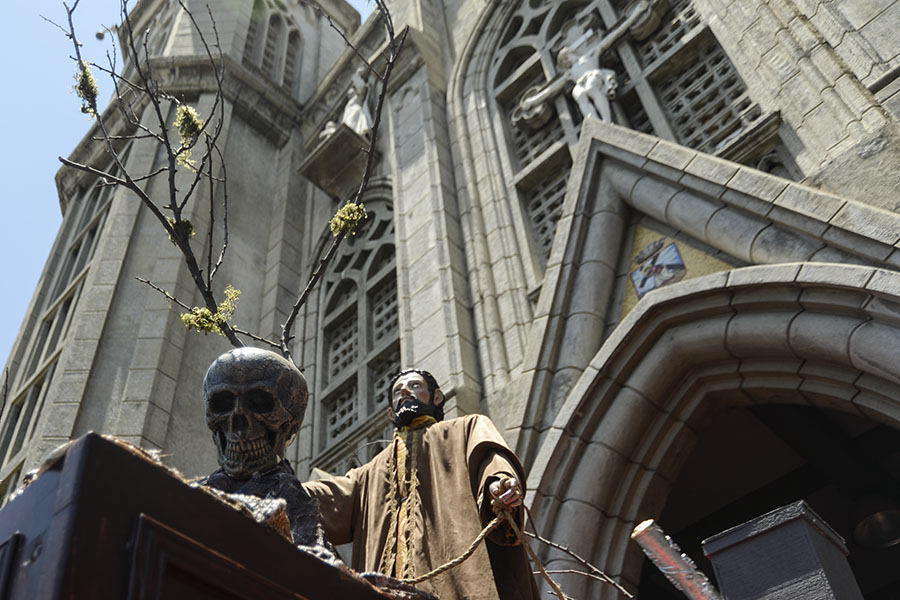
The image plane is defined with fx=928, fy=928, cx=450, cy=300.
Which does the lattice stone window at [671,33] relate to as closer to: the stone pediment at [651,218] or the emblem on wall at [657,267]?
the stone pediment at [651,218]

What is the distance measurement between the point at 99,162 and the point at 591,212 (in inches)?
447

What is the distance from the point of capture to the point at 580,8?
1135 cm

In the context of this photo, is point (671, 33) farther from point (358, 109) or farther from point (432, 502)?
point (432, 502)

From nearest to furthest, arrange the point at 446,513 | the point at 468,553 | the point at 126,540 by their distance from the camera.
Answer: the point at 126,540 → the point at 468,553 → the point at 446,513

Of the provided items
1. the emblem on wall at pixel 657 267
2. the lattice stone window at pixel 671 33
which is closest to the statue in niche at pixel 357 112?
the lattice stone window at pixel 671 33

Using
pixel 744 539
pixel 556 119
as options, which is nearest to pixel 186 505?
pixel 744 539

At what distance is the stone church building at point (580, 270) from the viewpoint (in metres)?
6.48

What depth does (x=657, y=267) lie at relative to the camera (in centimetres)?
750

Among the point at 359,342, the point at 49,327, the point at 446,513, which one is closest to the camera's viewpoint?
the point at 446,513

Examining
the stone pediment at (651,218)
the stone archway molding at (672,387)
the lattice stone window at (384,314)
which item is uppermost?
the lattice stone window at (384,314)

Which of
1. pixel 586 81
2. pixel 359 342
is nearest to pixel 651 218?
pixel 586 81

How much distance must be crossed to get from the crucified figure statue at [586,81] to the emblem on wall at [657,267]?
2.25 metres

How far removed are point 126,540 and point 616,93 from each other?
8.75 meters

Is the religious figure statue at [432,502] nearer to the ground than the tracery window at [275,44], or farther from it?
nearer to the ground
